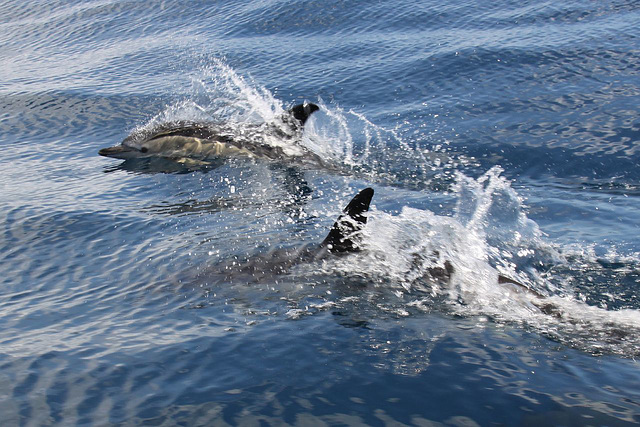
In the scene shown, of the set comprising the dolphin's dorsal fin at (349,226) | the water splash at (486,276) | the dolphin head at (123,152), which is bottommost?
the water splash at (486,276)

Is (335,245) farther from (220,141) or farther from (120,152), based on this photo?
(120,152)

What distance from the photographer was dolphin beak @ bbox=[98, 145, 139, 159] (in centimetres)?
1245

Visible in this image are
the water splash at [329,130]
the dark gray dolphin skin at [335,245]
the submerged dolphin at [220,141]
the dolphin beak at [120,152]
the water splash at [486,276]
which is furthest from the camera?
the dolphin beak at [120,152]

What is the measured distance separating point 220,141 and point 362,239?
5.74 metres

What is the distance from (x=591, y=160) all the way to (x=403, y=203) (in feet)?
10.9

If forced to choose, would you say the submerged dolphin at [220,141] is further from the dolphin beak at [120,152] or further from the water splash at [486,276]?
the water splash at [486,276]

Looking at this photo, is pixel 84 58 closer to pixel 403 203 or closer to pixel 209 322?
pixel 403 203

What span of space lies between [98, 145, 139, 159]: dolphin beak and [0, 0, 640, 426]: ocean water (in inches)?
7.2

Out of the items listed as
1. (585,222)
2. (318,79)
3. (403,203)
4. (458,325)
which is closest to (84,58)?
(318,79)

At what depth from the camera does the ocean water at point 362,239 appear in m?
4.78

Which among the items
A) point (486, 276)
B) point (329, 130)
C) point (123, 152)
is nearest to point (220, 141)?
point (123, 152)

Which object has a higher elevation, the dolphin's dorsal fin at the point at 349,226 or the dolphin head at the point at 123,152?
the dolphin head at the point at 123,152

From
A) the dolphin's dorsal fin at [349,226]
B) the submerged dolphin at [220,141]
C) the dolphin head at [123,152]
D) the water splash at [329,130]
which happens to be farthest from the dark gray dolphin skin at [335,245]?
the dolphin head at [123,152]

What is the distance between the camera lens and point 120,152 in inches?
491
